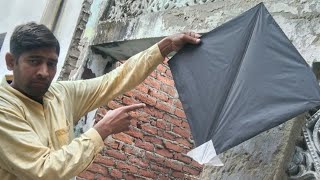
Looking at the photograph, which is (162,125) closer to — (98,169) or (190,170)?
(190,170)

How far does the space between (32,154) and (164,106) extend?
9.72 ft

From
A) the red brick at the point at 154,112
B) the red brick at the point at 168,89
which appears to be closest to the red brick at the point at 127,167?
the red brick at the point at 154,112

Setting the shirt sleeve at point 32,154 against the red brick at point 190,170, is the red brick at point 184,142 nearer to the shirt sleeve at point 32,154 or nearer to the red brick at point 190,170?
the red brick at point 190,170

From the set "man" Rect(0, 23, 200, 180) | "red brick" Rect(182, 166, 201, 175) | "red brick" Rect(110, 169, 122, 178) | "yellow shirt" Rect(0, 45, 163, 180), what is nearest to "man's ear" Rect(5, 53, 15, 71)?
"man" Rect(0, 23, 200, 180)

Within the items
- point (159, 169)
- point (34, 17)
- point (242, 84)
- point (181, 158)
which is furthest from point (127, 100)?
point (242, 84)

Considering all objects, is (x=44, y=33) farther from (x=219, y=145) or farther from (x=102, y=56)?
(x=102, y=56)

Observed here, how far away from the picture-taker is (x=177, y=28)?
3.22 m

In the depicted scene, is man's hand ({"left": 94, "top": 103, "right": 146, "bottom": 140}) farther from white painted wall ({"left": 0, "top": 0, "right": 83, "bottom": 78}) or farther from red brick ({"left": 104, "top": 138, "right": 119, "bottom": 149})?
red brick ({"left": 104, "top": 138, "right": 119, "bottom": 149})

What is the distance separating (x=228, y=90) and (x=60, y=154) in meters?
0.83

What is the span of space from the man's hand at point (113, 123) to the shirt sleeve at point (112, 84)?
0.39 metres

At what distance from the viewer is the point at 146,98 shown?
4.87 metres

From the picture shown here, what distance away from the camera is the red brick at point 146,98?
4.82m

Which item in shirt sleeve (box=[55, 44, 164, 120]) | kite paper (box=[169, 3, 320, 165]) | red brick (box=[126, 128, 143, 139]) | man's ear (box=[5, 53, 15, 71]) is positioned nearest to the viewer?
kite paper (box=[169, 3, 320, 165])

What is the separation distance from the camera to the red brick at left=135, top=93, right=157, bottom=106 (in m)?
4.82
